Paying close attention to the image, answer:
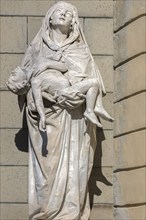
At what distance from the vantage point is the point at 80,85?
6270 mm

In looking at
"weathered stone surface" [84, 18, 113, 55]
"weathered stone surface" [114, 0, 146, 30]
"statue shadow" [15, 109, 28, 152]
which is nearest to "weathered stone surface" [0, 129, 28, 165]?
"statue shadow" [15, 109, 28, 152]

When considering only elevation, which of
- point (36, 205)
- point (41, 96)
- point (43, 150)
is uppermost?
point (41, 96)

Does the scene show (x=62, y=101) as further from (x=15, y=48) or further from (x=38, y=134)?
(x=15, y=48)

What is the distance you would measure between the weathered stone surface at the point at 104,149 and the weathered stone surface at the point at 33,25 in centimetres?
94

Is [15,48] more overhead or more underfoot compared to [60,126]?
more overhead

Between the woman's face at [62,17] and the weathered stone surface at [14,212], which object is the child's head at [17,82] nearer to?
the woman's face at [62,17]

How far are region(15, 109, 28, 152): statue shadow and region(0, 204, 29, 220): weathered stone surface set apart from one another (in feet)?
1.51

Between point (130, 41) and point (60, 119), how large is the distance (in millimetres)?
854

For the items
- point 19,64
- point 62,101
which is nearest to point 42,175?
point 62,101

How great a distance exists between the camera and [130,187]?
643 cm

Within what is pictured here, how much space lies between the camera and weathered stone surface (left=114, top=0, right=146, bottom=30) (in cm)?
645

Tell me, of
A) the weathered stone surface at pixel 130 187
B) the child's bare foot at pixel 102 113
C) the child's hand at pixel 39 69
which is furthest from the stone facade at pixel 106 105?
the child's hand at pixel 39 69

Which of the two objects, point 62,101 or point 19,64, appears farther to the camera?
point 19,64

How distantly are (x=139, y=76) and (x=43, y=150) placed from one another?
93cm
